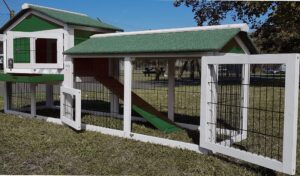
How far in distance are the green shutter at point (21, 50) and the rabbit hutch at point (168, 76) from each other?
25 mm

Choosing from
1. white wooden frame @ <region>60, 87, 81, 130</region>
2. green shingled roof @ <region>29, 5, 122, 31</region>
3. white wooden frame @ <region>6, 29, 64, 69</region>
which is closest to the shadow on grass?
white wooden frame @ <region>60, 87, 81, 130</region>

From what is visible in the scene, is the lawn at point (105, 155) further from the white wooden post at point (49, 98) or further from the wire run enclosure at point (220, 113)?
the white wooden post at point (49, 98)

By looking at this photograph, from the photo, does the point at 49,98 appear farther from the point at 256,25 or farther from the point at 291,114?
the point at 256,25

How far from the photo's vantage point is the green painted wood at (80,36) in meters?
8.07

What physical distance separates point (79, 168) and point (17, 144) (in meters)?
1.80

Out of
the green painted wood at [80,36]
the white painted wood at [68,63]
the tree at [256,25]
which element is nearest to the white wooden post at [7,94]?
the white painted wood at [68,63]

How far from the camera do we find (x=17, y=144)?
19.5 feet

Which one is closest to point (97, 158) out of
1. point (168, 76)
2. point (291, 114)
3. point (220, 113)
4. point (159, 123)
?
point (159, 123)

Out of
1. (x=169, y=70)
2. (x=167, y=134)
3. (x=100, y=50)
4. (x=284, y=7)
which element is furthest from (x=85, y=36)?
(x=284, y=7)

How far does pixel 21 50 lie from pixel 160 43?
4065 millimetres

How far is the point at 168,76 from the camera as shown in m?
7.86

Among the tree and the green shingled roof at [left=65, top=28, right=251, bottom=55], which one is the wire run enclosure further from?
the tree

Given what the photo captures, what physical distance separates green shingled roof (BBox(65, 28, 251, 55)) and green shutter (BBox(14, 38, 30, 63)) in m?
1.40

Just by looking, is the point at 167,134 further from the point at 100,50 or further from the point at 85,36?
the point at 85,36
